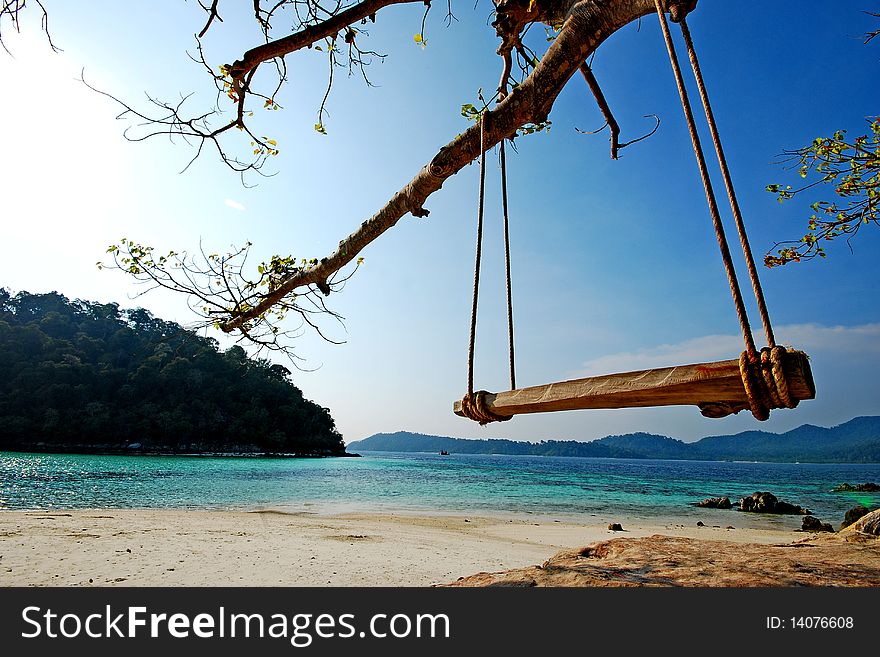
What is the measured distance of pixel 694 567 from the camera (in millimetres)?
2840

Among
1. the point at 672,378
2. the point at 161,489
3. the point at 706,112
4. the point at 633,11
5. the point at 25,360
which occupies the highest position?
the point at 25,360

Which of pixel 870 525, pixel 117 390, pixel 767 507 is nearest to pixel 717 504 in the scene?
pixel 767 507

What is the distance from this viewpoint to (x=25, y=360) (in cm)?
4434

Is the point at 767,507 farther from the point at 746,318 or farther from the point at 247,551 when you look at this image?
the point at 746,318

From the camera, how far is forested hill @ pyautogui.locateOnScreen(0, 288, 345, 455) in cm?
4312

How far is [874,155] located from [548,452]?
186 meters

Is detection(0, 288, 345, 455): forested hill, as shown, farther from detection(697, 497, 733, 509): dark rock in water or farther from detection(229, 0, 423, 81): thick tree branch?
detection(229, 0, 423, 81): thick tree branch

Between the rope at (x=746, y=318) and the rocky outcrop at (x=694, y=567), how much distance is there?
64.5 inches

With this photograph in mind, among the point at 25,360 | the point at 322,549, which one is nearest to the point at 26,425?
the point at 25,360

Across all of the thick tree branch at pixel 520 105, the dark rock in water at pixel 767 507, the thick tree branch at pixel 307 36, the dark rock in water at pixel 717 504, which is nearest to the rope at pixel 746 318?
the thick tree branch at pixel 520 105
